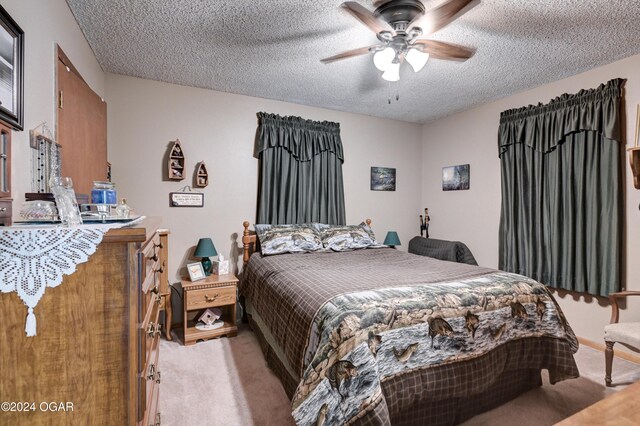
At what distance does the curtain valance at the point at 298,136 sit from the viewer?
3.67 meters

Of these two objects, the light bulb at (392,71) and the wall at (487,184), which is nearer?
the light bulb at (392,71)

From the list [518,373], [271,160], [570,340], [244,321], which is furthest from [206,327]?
[570,340]

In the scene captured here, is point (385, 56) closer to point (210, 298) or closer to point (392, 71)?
point (392, 71)

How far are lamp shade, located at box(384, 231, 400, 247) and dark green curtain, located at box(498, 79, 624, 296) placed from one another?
4.05 ft

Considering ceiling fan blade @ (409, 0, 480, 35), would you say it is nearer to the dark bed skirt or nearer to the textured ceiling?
the textured ceiling

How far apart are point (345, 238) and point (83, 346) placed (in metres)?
2.87

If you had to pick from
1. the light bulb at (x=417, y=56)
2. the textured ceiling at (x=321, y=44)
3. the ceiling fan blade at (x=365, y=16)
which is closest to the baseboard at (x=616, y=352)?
the textured ceiling at (x=321, y=44)

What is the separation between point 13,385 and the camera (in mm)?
835

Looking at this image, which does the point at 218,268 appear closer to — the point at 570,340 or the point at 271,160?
the point at 271,160

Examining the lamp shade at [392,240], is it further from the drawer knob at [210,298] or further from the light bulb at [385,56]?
the light bulb at [385,56]

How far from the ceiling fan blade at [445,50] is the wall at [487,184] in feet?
5.61

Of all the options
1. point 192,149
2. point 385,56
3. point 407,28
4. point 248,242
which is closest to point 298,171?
point 248,242

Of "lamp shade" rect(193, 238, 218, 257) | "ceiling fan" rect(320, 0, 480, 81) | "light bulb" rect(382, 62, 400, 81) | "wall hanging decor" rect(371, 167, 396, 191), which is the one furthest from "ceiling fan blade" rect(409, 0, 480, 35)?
"lamp shade" rect(193, 238, 218, 257)

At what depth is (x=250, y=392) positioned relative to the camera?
2.17 m
